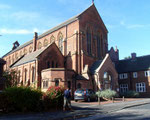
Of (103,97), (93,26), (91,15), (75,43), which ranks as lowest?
(103,97)

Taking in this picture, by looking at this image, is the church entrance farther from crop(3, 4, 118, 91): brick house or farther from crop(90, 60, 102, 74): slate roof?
crop(90, 60, 102, 74): slate roof

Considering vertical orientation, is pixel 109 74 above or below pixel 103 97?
above

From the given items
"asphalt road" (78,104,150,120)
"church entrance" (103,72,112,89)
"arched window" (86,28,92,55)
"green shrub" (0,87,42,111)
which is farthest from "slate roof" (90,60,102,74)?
"asphalt road" (78,104,150,120)

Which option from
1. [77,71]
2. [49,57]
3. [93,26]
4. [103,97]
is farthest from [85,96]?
[93,26]

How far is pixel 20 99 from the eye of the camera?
1320 centimetres

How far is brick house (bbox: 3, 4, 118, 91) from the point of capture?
28.6 metres

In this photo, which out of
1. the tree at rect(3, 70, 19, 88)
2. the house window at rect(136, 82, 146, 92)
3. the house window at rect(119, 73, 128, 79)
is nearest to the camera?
the tree at rect(3, 70, 19, 88)

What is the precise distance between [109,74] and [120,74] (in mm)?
10165

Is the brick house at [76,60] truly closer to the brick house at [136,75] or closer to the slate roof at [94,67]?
A: the slate roof at [94,67]

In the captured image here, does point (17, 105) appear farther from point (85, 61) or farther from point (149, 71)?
point (149, 71)

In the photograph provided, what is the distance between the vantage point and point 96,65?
Answer: 114 ft

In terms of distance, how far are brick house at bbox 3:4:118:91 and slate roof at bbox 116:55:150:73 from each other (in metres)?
7.39

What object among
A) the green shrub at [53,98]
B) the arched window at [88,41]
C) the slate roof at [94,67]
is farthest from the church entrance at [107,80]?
the green shrub at [53,98]

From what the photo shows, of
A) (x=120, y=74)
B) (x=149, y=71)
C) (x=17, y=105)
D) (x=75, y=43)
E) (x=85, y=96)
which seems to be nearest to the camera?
(x=17, y=105)
